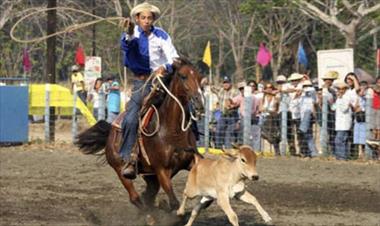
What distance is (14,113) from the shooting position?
21.1 metres

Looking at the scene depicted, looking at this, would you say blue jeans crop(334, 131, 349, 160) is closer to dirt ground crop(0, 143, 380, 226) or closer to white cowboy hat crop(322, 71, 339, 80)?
dirt ground crop(0, 143, 380, 226)

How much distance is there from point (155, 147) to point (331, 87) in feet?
29.7

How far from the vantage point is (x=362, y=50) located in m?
48.9

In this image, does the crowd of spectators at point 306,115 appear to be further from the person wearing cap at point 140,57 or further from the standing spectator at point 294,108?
the person wearing cap at point 140,57

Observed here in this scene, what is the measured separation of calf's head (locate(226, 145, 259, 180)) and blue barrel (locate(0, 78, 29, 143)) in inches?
512

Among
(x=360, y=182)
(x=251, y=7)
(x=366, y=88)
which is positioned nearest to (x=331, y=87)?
(x=366, y=88)

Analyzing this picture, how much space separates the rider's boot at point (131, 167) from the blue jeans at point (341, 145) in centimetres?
803

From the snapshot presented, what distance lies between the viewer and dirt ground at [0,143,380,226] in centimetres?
1026

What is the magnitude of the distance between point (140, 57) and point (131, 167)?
4.00ft

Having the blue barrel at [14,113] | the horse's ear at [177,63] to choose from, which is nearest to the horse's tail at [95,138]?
the horse's ear at [177,63]

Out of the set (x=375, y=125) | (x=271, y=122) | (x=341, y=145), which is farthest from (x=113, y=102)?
(x=375, y=125)

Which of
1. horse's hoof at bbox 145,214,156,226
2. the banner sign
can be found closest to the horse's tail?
horse's hoof at bbox 145,214,156,226

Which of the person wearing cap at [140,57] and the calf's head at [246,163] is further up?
the person wearing cap at [140,57]

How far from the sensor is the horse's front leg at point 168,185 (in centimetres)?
905
